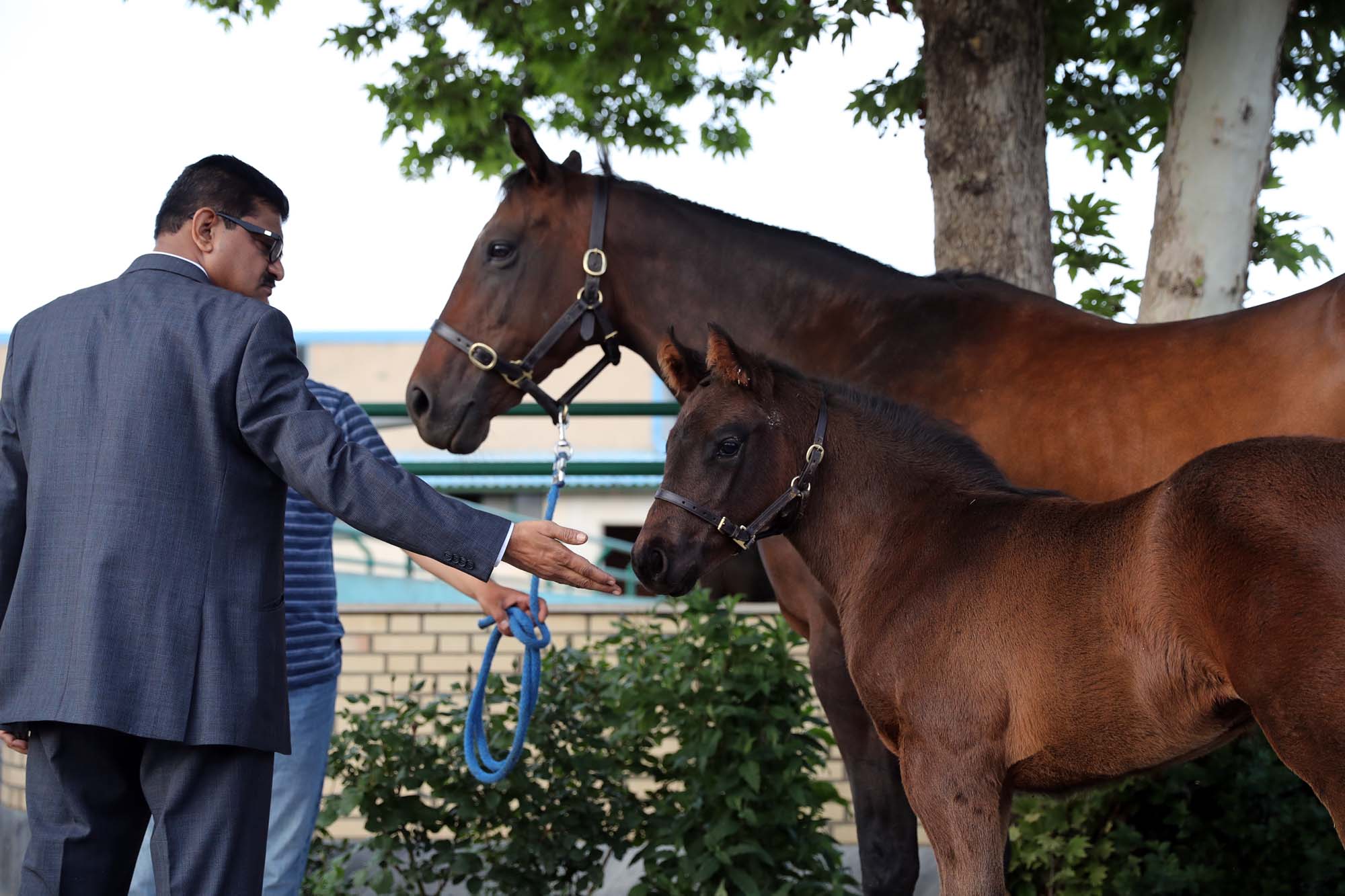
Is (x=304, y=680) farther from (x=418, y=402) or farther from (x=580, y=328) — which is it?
(x=580, y=328)

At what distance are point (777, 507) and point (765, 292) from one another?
1.26 m

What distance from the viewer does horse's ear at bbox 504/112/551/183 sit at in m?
4.21

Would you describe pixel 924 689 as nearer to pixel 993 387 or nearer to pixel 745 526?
pixel 745 526

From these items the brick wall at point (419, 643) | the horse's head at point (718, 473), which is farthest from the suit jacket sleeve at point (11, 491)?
the brick wall at point (419, 643)

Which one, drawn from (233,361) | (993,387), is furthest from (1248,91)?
(233,361)

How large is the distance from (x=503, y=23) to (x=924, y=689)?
19.1ft

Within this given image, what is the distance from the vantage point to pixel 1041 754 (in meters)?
2.75

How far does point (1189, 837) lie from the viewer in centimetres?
511

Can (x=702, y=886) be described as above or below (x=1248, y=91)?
below

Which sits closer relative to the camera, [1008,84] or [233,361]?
[233,361]

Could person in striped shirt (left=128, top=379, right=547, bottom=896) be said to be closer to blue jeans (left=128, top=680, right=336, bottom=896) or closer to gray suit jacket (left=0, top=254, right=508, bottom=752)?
blue jeans (left=128, top=680, right=336, bottom=896)

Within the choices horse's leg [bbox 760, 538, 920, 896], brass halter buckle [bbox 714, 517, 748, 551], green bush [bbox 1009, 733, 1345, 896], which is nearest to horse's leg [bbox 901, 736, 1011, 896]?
brass halter buckle [bbox 714, 517, 748, 551]

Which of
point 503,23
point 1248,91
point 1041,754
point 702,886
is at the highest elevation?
point 503,23

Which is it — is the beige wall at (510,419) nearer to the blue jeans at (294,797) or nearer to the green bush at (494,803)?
the green bush at (494,803)
